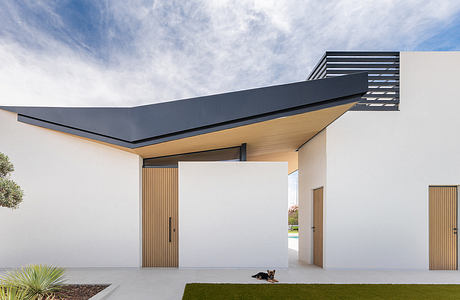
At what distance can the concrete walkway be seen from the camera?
6.09 m

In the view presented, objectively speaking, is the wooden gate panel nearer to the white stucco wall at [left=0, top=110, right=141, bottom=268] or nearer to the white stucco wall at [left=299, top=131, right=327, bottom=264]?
the white stucco wall at [left=299, top=131, right=327, bottom=264]

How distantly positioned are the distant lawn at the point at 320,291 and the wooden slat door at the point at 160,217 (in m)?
1.93

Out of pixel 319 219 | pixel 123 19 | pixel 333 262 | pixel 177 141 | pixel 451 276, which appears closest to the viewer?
pixel 177 141

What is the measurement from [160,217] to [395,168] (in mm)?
6404

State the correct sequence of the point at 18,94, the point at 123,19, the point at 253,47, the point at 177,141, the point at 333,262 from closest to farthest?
the point at 177,141 < the point at 333,262 < the point at 18,94 < the point at 123,19 < the point at 253,47

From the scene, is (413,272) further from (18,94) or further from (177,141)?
(18,94)

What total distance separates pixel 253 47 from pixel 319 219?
A: 21.7 meters

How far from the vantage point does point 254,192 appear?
7895 millimetres

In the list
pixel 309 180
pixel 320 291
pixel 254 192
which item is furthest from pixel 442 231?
pixel 254 192

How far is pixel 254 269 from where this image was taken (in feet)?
25.2

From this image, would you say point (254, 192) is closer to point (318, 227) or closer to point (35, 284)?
point (318, 227)

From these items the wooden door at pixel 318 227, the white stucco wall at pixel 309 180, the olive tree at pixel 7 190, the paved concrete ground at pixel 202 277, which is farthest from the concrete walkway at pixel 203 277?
the olive tree at pixel 7 190

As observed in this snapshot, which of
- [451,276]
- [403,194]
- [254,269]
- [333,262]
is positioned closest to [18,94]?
[254,269]

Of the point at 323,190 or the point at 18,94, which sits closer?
the point at 323,190
